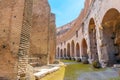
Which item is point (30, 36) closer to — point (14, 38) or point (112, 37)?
point (14, 38)

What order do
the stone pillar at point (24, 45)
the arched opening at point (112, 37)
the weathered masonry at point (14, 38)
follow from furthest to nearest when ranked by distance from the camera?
the arched opening at point (112, 37) → the stone pillar at point (24, 45) → the weathered masonry at point (14, 38)

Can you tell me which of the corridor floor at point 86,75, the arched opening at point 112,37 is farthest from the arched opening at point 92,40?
the corridor floor at point 86,75

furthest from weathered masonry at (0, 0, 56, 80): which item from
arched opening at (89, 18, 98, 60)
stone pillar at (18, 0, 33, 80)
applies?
arched opening at (89, 18, 98, 60)

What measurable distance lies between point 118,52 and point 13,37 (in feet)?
26.5

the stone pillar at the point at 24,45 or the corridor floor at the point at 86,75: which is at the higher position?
the stone pillar at the point at 24,45

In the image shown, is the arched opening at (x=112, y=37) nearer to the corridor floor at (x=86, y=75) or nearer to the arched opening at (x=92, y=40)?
the corridor floor at (x=86, y=75)

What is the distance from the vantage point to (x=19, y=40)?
4938 mm

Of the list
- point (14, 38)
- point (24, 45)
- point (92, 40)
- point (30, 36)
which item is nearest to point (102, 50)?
point (92, 40)

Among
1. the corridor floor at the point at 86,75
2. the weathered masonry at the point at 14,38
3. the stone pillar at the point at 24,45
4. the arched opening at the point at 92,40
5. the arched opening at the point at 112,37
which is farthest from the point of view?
the arched opening at the point at 92,40

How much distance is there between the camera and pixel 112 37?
32.7 feet

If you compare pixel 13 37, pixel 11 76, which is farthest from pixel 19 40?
pixel 11 76

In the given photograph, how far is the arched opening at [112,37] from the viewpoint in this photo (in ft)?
31.3

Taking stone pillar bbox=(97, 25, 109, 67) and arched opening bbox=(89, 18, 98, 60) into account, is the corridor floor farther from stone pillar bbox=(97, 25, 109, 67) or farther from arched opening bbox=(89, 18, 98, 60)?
Answer: arched opening bbox=(89, 18, 98, 60)

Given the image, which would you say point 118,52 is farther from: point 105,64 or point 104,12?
point 104,12
